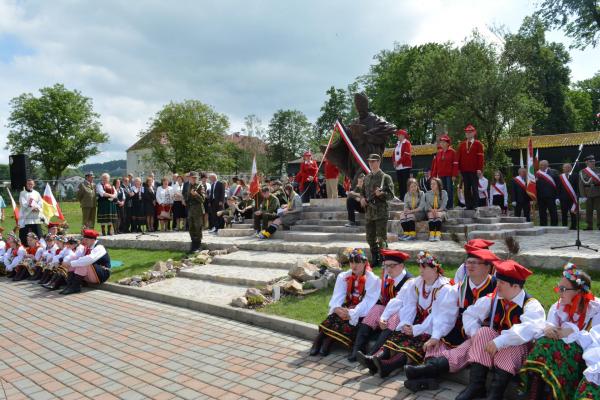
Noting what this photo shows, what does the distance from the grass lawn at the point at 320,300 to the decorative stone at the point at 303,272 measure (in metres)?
0.47

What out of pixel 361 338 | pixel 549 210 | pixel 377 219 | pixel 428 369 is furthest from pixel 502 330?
pixel 549 210

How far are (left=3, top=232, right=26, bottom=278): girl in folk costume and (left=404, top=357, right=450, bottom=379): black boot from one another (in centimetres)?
1156

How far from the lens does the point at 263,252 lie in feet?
37.3

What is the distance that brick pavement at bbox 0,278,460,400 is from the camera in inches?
182

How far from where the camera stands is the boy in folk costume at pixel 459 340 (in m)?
4.36

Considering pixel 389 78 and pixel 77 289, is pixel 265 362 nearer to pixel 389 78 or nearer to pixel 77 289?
pixel 77 289

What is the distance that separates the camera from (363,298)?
5.66 metres

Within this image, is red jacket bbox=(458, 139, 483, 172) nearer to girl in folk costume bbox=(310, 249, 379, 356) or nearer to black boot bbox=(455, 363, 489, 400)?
girl in folk costume bbox=(310, 249, 379, 356)

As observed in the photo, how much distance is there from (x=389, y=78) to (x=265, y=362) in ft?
146

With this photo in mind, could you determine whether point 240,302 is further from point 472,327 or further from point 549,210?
point 549,210

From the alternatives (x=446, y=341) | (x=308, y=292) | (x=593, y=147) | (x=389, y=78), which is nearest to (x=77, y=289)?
(x=308, y=292)

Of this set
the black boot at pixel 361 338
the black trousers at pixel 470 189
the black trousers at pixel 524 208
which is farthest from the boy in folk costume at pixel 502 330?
the black trousers at pixel 524 208

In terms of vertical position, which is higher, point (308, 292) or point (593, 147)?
point (593, 147)

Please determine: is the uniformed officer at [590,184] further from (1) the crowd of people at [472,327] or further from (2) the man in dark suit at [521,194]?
(1) the crowd of people at [472,327]
